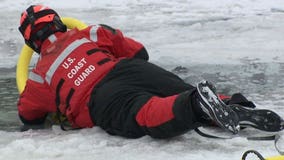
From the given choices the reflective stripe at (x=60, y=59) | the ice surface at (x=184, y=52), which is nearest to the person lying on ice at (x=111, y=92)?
the reflective stripe at (x=60, y=59)

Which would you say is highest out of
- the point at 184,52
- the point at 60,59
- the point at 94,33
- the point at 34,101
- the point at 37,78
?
the point at 94,33

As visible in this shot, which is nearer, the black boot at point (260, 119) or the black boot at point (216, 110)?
the black boot at point (216, 110)

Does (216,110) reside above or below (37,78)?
above

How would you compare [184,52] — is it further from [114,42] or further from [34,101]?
[34,101]

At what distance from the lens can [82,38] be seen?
11.7ft

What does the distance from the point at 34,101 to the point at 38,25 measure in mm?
538

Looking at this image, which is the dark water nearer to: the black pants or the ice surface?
the ice surface

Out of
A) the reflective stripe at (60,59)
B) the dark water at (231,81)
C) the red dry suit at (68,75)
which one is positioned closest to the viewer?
the red dry suit at (68,75)

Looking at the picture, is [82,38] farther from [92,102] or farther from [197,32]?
[197,32]

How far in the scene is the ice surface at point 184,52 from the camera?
2.73 meters

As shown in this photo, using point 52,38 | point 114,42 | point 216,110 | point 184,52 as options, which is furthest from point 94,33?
point 184,52

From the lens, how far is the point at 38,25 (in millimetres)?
3631

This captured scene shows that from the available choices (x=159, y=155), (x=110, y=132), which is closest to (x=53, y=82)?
(x=110, y=132)

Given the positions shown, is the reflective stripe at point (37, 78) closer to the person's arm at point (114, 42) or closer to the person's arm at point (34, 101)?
the person's arm at point (34, 101)
